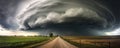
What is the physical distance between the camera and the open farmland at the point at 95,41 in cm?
1185

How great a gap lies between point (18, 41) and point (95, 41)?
409 cm

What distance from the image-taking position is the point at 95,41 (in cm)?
1207

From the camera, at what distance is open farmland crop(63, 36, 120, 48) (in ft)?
38.9

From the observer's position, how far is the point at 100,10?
1253 cm

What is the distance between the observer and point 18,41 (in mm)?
12102

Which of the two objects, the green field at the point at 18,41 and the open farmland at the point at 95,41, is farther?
the open farmland at the point at 95,41

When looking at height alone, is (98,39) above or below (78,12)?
below

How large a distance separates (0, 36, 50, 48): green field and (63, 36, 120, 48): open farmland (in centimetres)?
160

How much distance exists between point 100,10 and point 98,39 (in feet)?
5.30

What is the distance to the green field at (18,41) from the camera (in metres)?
11.5

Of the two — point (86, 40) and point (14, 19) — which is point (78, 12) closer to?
point (86, 40)

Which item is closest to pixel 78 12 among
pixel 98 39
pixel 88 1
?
pixel 88 1

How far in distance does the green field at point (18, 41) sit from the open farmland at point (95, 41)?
1.60 m

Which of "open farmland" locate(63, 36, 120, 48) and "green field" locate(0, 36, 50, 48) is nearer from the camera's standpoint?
"green field" locate(0, 36, 50, 48)
